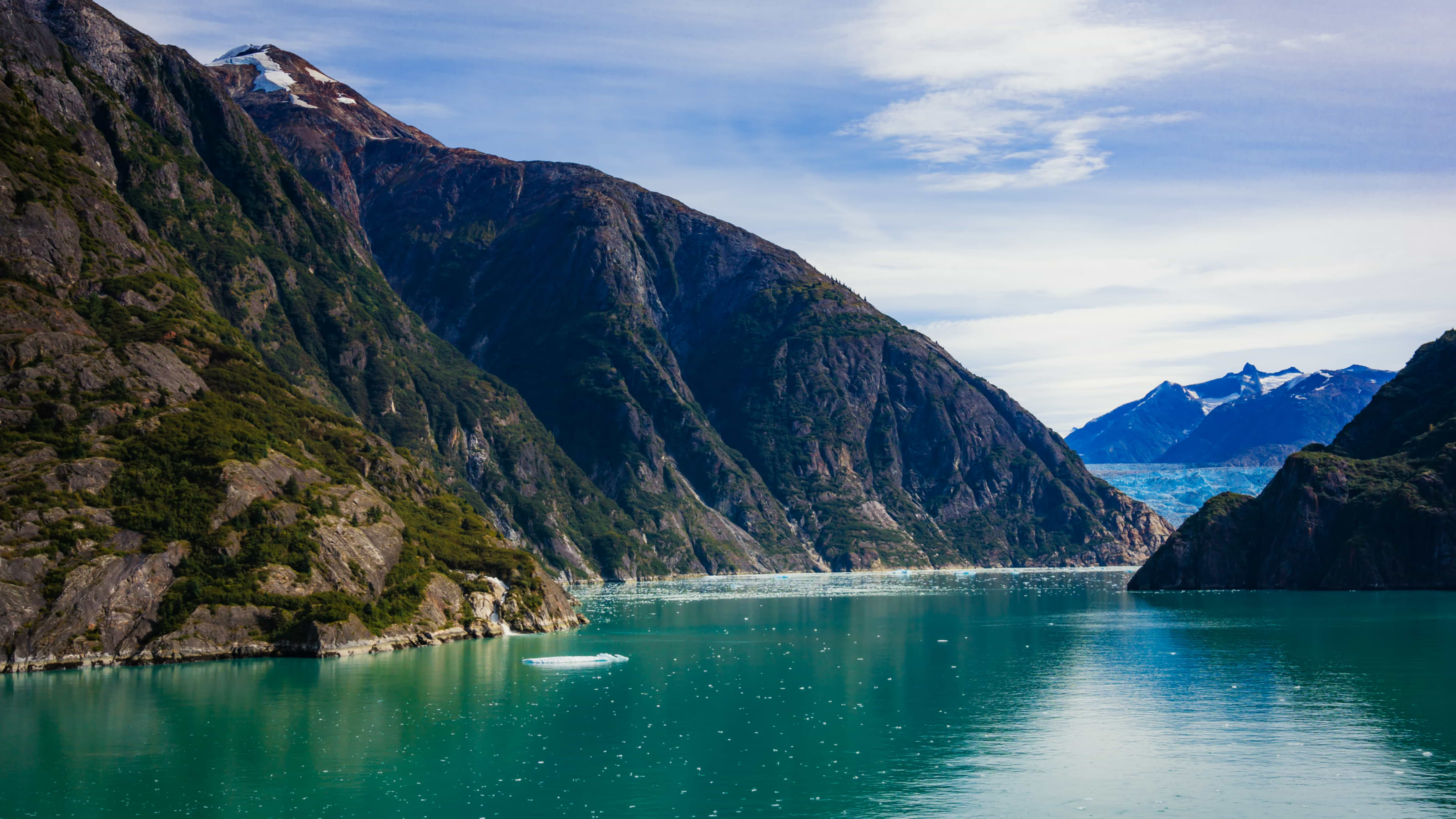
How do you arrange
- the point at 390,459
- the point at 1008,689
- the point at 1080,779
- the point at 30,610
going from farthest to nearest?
the point at 390,459, the point at 30,610, the point at 1008,689, the point at 1080,779

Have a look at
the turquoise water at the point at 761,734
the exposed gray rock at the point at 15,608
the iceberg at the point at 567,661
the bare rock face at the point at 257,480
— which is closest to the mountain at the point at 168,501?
the exposed gray rock at the point at 15,608

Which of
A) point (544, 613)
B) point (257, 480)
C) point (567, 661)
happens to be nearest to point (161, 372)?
point (257, 480)

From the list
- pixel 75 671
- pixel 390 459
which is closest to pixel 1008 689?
pixel 75 671

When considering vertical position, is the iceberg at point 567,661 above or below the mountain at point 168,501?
below

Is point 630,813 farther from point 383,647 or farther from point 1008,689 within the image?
point 383,647

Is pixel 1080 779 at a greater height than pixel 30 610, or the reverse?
pixel 30 610

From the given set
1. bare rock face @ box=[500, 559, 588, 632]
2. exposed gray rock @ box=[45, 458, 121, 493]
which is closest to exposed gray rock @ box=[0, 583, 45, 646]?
exposed gray rock @ box=[45, 458, 121, 493]

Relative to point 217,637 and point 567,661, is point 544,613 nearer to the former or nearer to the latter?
point 567,661

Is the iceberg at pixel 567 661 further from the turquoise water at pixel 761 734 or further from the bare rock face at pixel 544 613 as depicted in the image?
the bare rock face at pixel 544 613
